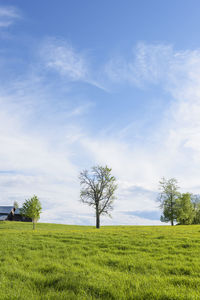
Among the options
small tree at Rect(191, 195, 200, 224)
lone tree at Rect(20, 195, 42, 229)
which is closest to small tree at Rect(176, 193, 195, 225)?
small tree at Rect(191, 195, 200, 224)

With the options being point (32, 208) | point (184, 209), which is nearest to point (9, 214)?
point (32, 208)

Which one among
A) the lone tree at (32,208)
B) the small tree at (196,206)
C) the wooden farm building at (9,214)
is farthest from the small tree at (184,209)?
the wooden farm building at (9,214)

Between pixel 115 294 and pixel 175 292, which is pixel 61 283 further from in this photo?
pixel 175 292

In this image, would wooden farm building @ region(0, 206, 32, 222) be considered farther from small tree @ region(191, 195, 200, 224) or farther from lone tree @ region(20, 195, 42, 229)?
small tree @ region(191, 195, 200, 224)

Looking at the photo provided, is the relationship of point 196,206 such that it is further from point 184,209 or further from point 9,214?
point 9,214

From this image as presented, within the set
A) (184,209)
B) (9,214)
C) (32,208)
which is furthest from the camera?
(9,214)

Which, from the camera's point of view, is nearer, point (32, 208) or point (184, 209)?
point (32, 208)

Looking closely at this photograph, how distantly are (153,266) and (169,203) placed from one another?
61.9 meters

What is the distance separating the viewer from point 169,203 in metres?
67.6

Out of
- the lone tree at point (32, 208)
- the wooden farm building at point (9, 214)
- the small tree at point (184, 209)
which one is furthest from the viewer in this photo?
the wooden farm building at point (9, 214)

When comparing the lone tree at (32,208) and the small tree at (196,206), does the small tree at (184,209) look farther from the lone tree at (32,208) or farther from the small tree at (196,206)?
the lone tree at (32,208)

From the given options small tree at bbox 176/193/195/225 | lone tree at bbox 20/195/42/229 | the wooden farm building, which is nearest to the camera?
lone tree at bbox 20/195/42/229

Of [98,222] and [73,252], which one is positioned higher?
[73,252]

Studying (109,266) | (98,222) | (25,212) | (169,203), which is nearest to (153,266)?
(109,266)
